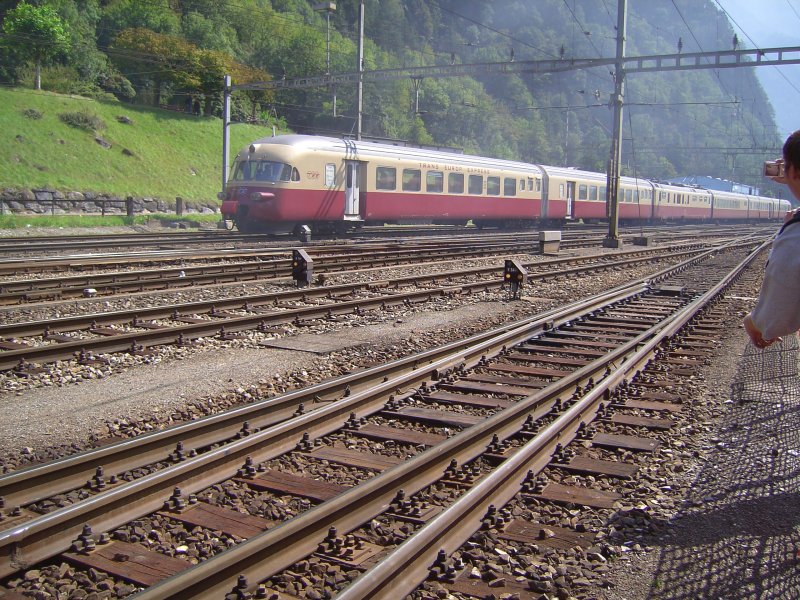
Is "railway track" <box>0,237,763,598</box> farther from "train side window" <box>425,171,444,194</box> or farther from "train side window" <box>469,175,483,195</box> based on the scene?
"train side window" <box>469,175,483,195</box>

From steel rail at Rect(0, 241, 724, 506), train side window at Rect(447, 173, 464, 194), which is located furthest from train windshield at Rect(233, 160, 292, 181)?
steel rail at Rect(0, 241, 724, 506)

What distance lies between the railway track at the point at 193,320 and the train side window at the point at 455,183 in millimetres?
13329

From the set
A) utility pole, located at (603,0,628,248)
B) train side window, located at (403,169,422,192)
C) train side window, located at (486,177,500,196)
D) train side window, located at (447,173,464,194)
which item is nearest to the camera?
utility pole, located at (603,0,628,248)

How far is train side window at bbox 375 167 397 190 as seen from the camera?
25.0 m

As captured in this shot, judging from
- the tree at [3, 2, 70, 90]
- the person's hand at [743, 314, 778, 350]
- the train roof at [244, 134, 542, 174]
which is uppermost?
the tree at [3, 2, 70, 90]

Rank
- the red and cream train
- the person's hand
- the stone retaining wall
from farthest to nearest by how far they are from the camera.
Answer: the stone retaining wall
the red and cream train
the person's hand

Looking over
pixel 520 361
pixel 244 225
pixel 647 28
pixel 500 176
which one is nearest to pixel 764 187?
pixel 647 28

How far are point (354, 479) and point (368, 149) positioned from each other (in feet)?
68.1

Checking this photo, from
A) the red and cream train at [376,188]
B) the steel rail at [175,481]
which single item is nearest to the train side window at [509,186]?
the red and cream train at [376,188]

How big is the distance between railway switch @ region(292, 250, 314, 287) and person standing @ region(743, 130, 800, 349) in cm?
1104

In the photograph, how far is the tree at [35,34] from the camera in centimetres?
4352

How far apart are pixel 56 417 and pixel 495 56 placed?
88.4 metres

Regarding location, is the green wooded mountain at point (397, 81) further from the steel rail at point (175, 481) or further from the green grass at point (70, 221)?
the steel rail at point (175, 481)

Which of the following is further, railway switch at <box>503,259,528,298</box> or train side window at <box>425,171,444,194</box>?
train side window at <box>425,171,444,194</box>
